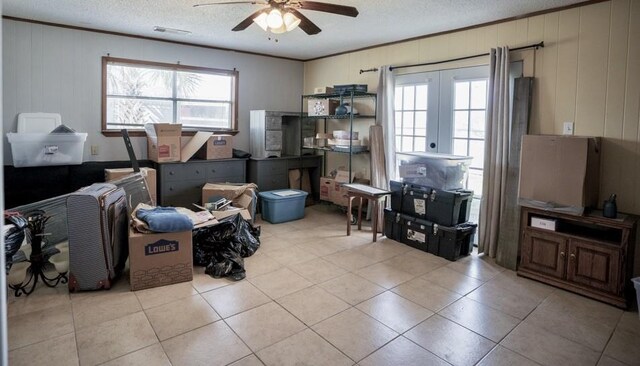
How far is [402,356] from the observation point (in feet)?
7.59

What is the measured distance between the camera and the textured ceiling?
3590 mm

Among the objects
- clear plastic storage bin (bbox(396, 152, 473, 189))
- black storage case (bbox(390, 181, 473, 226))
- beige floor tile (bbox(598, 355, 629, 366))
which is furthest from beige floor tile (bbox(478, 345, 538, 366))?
clear plastic storage bin (bbox(396, 152, 473, 189))

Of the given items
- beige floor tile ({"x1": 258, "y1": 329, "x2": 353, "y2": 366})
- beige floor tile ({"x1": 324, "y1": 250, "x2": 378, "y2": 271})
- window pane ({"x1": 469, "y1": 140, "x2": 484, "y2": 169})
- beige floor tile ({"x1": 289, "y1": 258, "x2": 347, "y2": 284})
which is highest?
window pane ({"x1": 469, "y1": 140, "x2": 484, "y2": 169})

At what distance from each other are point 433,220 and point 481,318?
146 cm

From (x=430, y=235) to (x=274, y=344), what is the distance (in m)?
2.22

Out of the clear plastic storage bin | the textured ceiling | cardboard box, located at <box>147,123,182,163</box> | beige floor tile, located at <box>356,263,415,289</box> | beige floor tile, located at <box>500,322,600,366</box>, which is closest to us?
beige floor tile, located at <box>500,322,600,366</box>

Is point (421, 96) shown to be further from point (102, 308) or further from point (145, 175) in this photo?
point (102, 308)

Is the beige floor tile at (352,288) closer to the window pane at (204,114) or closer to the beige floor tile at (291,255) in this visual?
the beige floor tile at (291,255)

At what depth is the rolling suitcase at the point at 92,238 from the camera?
2.92m

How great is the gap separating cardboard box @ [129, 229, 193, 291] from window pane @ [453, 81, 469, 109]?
309cm

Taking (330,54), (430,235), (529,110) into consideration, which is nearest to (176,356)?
(430,235)

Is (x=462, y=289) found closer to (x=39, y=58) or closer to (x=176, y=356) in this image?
(x=176, y=356)

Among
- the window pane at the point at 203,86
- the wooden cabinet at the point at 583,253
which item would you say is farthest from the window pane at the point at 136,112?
the wooden cabinet at the point at 583,253

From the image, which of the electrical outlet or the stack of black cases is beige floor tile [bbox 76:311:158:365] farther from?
the electrical outlet
